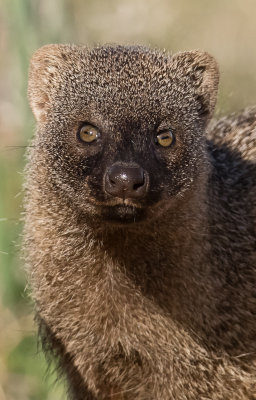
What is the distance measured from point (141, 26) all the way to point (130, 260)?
4456mm

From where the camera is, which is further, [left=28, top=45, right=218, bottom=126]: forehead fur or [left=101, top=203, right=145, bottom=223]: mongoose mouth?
[left=28, top=45, right=218, bottom=126]: forehead fur

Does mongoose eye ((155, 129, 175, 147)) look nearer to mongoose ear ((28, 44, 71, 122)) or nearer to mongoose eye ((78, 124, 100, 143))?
mongoose eye ((78, 124, 100, 143))

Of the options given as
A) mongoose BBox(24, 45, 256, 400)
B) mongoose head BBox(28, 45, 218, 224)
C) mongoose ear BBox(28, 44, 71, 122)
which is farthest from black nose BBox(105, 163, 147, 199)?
mongoose ear BBox(28, 44, 71, 122)

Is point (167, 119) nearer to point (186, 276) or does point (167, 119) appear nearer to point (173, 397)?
point (186, 276)

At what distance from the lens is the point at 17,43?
18.1 ft

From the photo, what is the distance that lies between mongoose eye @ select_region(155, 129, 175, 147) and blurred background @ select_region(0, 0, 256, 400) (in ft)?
2.66

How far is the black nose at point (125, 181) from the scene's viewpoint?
3820mm

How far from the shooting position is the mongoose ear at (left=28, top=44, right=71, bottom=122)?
15.0ft

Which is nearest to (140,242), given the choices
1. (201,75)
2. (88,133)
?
(88,133)

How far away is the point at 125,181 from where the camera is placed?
12.5 feet

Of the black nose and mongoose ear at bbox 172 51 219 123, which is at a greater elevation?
mongoose ear at bbox 172 51 219 123

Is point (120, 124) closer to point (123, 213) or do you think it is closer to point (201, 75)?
point (123, 213)

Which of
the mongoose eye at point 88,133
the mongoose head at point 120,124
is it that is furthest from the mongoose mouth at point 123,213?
the mongoose eye at point 88,133

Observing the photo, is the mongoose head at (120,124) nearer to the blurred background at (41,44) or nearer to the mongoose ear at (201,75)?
the mongoose ear at (201,75)
